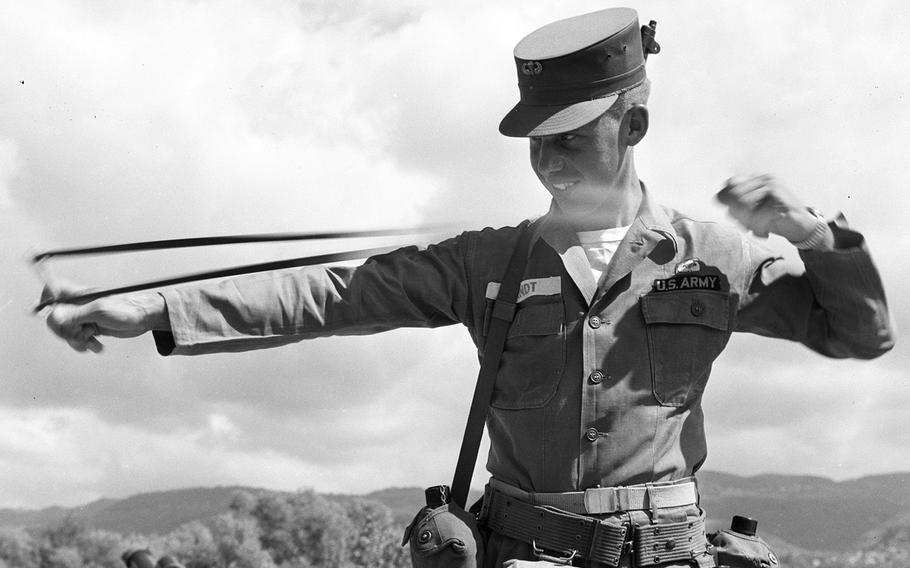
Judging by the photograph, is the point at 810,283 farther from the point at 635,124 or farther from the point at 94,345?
the point at 94,345

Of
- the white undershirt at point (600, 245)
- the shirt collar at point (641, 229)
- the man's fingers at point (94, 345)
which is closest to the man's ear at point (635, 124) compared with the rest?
the shirt collar at point (641, 229)

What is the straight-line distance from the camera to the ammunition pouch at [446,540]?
3.98 meters

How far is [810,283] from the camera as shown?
412 cm

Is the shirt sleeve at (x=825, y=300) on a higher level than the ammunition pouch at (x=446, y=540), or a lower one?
higher

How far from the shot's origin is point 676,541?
3.97 m

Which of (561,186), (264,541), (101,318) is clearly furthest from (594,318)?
(264,541)

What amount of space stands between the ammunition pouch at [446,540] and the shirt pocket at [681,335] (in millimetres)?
727

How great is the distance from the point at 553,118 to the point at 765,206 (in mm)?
739

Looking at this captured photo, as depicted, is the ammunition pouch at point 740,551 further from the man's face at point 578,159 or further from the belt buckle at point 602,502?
the man's face at point 578,159

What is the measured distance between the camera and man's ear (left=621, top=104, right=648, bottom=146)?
423 centimetres

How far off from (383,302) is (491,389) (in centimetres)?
47

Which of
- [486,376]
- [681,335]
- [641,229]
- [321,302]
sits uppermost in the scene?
[641,229]

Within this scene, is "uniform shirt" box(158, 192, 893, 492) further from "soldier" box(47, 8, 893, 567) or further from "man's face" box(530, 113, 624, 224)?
"man's face" box(530, 113, 624, 224)

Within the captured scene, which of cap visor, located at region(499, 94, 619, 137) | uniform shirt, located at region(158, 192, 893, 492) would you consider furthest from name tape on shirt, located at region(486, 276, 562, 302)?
cap visor, located at region(499, 94, 619, 137)
